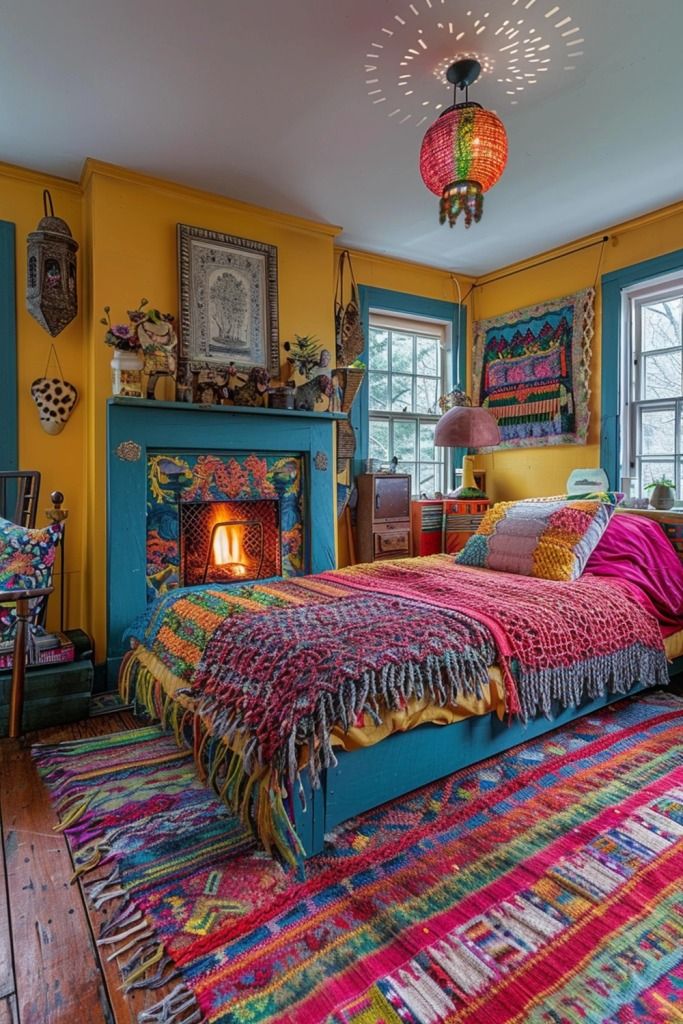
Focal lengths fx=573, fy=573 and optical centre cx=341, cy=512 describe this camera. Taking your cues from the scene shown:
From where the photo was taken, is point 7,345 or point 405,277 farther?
point 405,277

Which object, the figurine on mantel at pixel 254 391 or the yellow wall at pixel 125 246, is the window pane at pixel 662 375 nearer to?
the figurine on mantel at pixel 254 391

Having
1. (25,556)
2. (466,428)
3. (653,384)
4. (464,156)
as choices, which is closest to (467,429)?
(466,428)

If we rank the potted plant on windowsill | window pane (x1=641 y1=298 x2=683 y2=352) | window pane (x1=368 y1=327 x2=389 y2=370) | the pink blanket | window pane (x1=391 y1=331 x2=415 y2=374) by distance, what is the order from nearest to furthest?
the pink blanket, the potted plant on windowsill, window pane (x1=641 y1=298 x2=683 y2=352), window pane (x1=368 y1=327 x2=389 y2=370), window pane (x1=391 y1=331 x2=415 y2=374)

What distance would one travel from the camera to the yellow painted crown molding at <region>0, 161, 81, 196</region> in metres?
3.04

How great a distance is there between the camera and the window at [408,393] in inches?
180

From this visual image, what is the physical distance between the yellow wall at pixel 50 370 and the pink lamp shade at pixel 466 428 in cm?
227

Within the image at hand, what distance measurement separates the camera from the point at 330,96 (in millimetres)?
2508

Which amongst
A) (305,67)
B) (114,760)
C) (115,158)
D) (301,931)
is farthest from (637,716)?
(115,158)

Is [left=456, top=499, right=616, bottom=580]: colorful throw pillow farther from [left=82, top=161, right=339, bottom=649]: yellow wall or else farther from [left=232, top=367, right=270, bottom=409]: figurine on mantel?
[left=82, top=161, right=339, bottom=649]: yellow wall

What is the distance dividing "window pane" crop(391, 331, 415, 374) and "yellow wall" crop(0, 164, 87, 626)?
7.78 feet

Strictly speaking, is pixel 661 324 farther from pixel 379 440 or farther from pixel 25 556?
pixel 25 556

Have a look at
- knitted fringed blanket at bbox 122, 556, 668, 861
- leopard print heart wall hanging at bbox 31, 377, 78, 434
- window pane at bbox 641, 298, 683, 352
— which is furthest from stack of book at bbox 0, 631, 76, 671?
window pane at bbox 641, 298, 683, 352

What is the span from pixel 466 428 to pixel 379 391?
101 centimetres

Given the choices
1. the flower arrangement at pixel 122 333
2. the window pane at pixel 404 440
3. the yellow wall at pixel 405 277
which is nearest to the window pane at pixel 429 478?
the window pane at pixel 404 440
